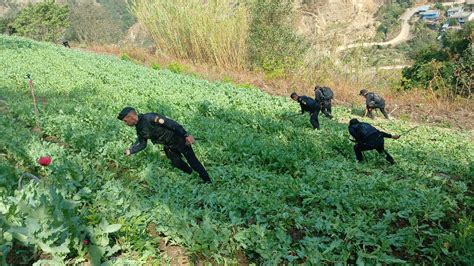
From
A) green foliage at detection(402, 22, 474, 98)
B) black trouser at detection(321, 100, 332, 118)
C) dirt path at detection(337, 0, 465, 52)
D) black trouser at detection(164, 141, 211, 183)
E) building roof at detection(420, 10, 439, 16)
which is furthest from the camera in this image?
building roof at detection(420, 10, 439, 16)

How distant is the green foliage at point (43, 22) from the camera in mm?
48062

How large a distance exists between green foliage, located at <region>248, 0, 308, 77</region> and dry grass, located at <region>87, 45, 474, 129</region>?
3.69 ft

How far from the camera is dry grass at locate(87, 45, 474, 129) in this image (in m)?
15.4

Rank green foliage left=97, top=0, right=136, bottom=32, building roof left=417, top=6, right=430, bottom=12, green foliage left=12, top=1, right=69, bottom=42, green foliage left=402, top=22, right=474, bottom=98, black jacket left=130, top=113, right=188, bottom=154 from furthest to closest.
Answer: green foliage left=97, top=0, right=136, bottom=32 → building roof left=417, top=6, right=430, bottom=12 → green foliage left=12, top=1, right=69, bottom=42 → green foliage left=402, top=22, right=474, bottom=98 → black jacket left=130, top=113, right=188, bottom=154

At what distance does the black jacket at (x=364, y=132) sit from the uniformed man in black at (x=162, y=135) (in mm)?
3219

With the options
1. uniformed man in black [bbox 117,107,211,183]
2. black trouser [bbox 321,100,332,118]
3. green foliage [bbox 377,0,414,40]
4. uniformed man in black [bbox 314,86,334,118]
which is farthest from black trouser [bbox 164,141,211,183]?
green foliage [bbox 377,0,414,40]

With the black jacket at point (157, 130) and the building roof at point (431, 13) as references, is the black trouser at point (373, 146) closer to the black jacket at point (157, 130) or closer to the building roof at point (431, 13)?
the black jacket at point (157, 130)

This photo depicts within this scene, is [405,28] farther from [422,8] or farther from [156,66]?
[156,66]

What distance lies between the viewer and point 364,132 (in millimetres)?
7930

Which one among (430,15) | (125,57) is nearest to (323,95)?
(125,57)

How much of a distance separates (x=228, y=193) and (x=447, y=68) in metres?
16.6

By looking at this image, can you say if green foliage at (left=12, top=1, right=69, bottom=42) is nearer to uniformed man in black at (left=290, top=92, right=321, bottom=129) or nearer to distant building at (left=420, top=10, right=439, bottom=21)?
uniformed man in black at (left=290, top=92, right=321, bottom=129)

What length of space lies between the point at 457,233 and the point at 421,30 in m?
47.2

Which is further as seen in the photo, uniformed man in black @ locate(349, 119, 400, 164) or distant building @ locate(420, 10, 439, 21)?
distant building @ locate(420, 10, 439, 21)
